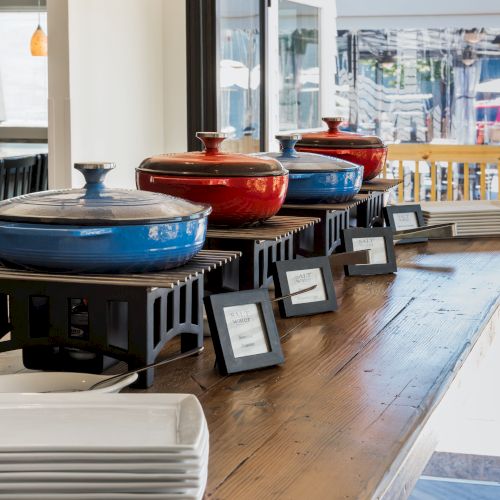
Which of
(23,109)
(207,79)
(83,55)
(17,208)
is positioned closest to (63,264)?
(17,208)

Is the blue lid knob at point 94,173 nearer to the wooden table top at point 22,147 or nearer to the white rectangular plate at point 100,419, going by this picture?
the white rectangular plate at point 100,419

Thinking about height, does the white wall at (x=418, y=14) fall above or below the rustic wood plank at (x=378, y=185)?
above

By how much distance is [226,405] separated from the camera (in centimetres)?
108

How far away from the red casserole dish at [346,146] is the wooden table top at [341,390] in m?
0.50

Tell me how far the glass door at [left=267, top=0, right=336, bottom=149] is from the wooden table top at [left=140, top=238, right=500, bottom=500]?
Result: 312cm

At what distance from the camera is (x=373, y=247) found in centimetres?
190

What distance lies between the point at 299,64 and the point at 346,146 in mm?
3032

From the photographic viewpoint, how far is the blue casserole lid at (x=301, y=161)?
183 cm

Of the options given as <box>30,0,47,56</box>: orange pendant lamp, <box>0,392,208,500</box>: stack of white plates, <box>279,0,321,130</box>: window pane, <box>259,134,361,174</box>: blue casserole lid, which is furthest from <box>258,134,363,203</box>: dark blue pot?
<box>30,0,47,56</box>: orange pendant lamp

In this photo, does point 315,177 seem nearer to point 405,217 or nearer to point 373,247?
point 373,247

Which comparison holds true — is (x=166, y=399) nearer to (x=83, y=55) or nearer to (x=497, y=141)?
(x=83, y=55)

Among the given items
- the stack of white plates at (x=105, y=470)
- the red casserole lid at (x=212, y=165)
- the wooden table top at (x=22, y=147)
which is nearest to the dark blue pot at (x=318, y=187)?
the red casserole lid at (x=212, y=165)

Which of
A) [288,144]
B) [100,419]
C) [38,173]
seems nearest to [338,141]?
[288,144]

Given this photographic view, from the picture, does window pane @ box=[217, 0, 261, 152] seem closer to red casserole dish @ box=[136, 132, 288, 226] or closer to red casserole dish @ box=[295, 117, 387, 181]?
red casserole dish @ box=[295, 117, 387, 181]
